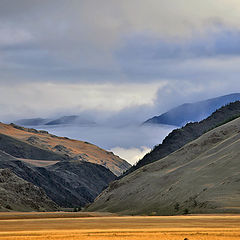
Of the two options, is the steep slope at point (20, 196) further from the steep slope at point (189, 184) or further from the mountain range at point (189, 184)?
the steep slope at point (189, 184)

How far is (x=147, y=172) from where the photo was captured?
444ft

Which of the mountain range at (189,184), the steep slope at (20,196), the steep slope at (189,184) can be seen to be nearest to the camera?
the mountain range at (189,184)

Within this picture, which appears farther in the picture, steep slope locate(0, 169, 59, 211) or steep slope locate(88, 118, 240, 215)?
steep slope locate(0, 169, 59, 211)

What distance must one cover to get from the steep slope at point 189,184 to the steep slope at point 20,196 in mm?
15055

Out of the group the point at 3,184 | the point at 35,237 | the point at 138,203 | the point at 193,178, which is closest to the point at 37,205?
the point at 3,184

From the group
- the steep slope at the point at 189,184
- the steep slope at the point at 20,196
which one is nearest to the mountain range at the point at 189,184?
the steep slope at the point at 189,184

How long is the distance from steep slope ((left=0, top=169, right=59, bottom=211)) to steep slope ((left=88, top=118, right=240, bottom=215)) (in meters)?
15.1

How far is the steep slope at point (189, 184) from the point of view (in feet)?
276

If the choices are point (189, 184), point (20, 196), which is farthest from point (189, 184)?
point (20, 196)

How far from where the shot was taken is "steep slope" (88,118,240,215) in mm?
84025

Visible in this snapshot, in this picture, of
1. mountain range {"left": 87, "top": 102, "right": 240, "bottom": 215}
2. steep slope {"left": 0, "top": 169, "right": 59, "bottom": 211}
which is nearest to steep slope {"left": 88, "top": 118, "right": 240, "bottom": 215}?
mountain range {"left": 87, "top": 102, "right": 240, "bottom": 215}

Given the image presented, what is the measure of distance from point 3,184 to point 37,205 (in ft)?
34.1

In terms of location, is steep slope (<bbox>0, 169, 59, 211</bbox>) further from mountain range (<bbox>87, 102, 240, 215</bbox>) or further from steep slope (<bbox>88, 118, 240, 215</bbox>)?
steep slope (<bbox>88, 118, 240, 215</bbox>)

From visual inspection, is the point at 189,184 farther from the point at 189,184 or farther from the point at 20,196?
the point at 20,196
